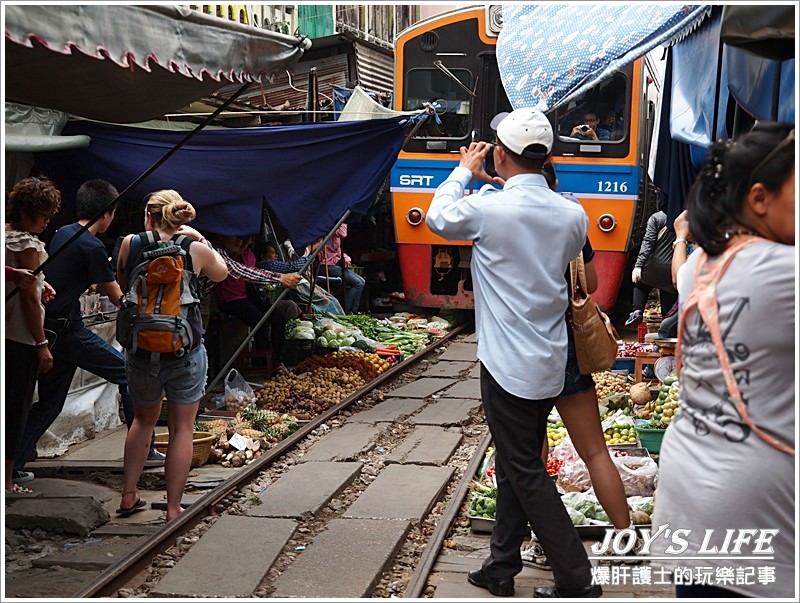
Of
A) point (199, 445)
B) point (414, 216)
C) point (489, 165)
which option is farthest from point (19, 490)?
point (414, 216)

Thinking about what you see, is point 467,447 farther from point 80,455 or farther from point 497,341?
point 497,341

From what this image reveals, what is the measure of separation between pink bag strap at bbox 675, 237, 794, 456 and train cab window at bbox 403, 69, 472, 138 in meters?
10.4

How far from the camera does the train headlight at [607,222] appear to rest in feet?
40.7

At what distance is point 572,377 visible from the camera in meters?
4.46

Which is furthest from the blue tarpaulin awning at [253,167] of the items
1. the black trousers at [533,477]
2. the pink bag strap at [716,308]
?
the pink bag strap at [716,308]

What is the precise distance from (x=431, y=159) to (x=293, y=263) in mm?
3332

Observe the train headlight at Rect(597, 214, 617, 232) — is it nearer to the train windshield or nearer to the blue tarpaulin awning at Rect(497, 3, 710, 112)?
the train windshield

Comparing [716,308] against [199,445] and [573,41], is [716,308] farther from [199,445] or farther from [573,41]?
[199,445]

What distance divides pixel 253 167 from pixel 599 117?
5863 millimetres

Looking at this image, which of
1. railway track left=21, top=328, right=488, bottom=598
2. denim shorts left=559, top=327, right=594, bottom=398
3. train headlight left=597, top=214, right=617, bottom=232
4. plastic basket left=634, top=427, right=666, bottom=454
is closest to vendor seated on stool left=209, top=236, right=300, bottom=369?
railway track left=21, top=328, right=488, bottom=598

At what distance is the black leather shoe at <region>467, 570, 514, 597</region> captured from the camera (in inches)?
178

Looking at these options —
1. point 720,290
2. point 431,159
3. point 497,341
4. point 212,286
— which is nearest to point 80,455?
point 212,286

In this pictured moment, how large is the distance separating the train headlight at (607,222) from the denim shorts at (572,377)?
8184 millimetres

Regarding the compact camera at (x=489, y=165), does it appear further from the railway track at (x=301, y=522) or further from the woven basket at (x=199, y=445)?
the woven basket at (x=199, y=445)
